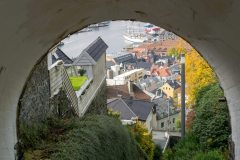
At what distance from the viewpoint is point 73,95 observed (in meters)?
12.5

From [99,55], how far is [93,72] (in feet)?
4.97

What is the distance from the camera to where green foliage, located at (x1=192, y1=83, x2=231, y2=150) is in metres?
12.5

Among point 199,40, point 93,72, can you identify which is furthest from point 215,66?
point 93,72

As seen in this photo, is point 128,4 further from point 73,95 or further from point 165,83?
point 165,83

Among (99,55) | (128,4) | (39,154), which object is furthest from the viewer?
(99,55)

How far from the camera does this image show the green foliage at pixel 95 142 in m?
7.74

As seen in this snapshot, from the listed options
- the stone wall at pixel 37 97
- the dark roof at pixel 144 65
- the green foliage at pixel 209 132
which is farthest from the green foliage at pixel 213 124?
the dark roof at pixel 144 65

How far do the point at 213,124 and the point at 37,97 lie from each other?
5.54 metres

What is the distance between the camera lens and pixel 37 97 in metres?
9.58

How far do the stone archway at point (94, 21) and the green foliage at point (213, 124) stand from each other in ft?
29.5

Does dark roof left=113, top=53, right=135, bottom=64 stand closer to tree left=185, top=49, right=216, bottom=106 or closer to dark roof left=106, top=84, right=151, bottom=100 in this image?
dark roof left=106, top=84, right=151, bottom=100

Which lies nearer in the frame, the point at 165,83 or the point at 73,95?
the point at 73,95

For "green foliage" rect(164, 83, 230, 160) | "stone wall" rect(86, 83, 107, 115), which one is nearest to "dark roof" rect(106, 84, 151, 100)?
"stone wall" rect(86, 83, 107, 115)

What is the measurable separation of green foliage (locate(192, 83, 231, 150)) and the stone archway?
898cm
